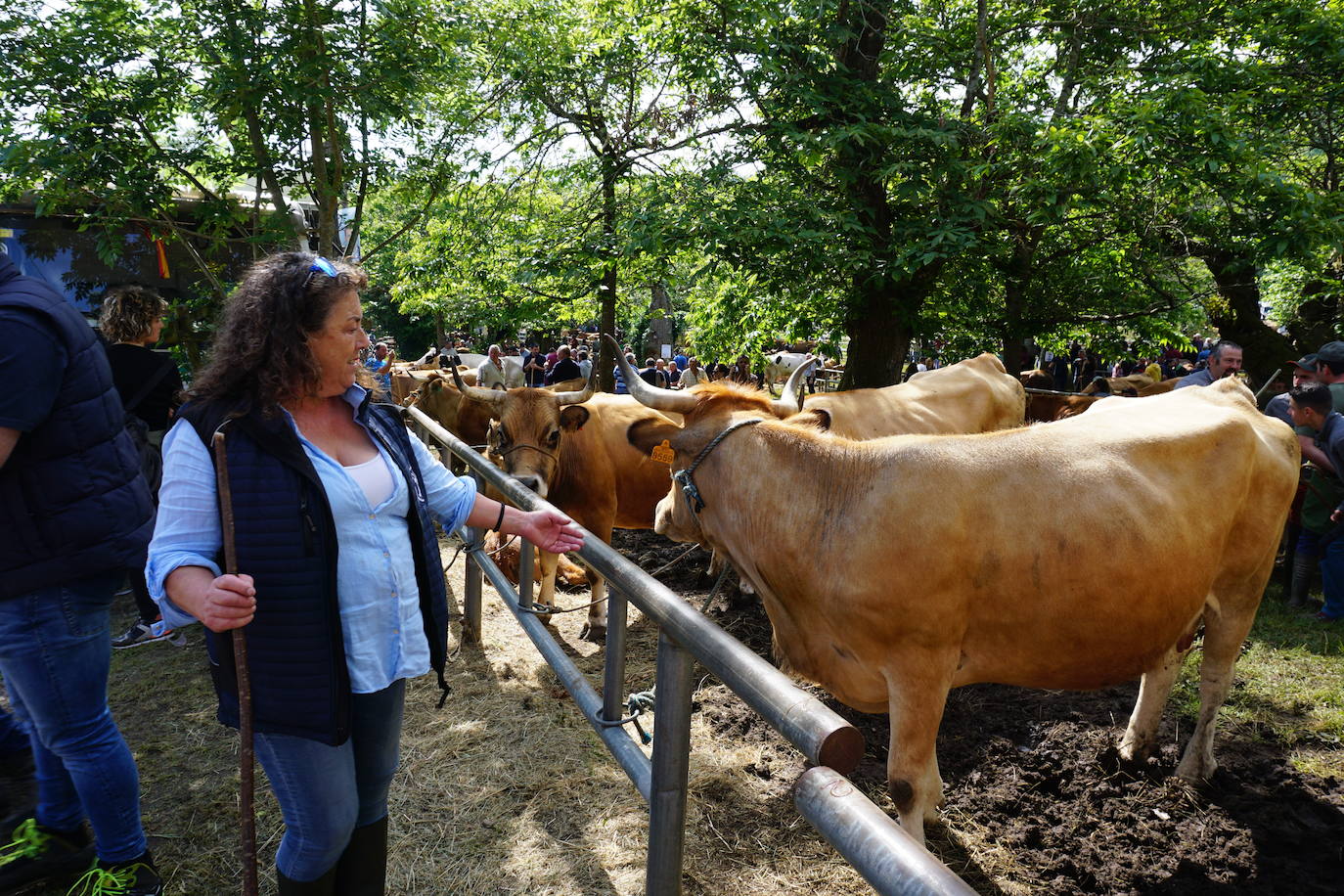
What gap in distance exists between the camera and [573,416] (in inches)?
225

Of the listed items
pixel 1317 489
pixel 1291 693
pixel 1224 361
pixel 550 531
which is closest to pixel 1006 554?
pixel 550 531

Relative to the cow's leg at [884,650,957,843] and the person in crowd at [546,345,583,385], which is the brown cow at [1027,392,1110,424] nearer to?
the cow's leg at [884,650,957,843]

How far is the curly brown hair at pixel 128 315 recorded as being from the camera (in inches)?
165

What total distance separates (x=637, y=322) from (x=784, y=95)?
32.0 m

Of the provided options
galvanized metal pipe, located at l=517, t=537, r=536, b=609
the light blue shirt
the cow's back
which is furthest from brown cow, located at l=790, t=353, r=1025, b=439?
the light blue shirt

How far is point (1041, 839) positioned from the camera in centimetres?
326

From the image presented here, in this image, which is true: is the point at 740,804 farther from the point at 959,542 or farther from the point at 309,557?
the point at 309,557

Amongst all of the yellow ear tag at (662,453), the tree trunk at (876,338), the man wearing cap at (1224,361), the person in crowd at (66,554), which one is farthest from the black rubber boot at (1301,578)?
the person in crowd at (66,554)

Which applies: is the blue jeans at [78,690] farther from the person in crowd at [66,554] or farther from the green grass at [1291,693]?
the green grass at [1291,693]

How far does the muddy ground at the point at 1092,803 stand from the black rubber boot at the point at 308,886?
2173 mm

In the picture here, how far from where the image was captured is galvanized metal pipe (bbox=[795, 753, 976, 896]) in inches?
40.6

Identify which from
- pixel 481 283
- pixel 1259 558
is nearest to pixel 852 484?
pixel 1259 558

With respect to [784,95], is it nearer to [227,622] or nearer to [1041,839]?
[1041,839]

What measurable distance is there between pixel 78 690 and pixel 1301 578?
817cm
